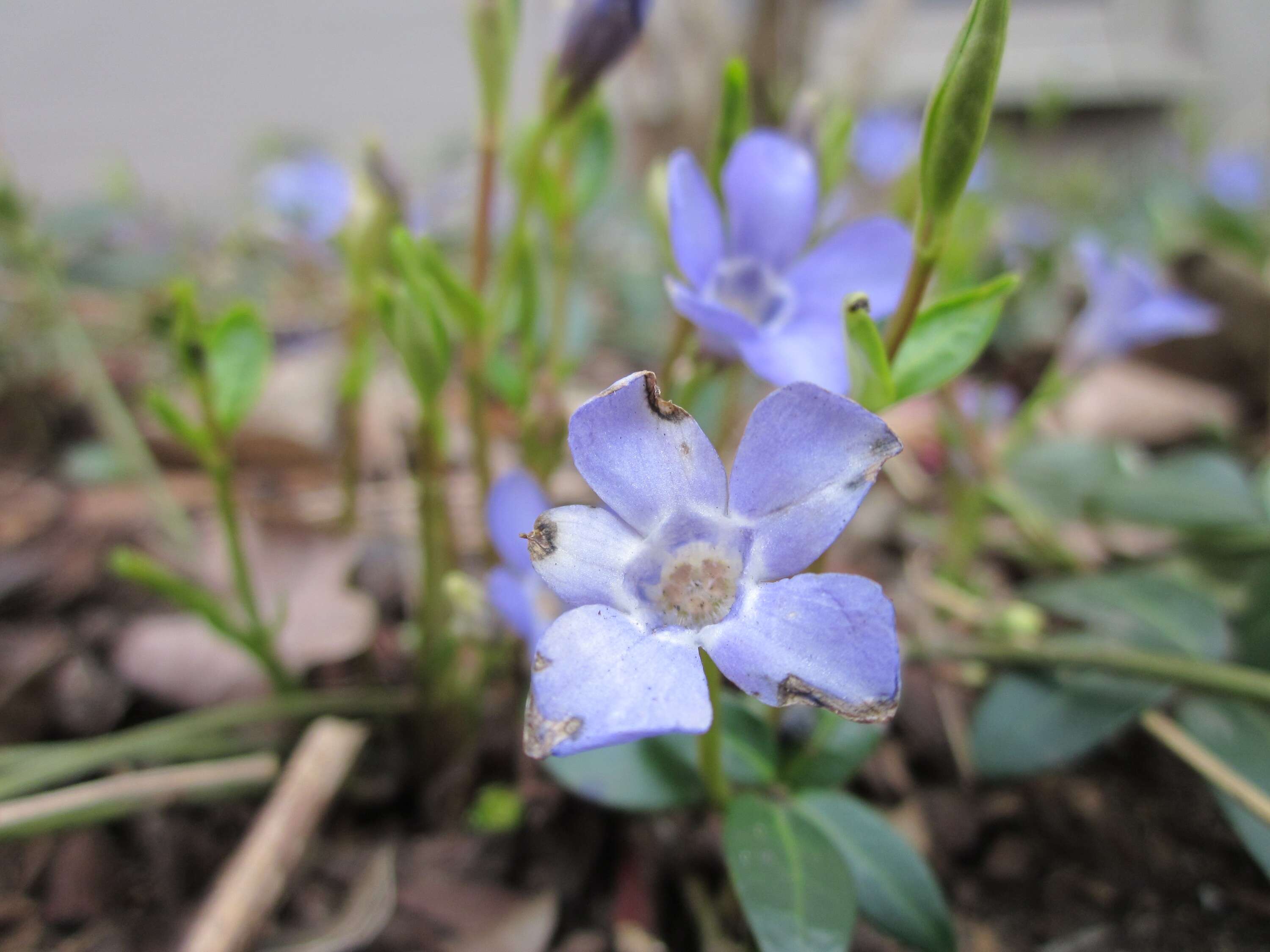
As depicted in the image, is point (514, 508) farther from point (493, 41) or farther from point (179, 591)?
point (493, 41)

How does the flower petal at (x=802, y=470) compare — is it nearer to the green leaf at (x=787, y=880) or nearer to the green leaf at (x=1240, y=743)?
the green leaf at (x=787, y=880)

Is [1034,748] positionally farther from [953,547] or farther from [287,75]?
[287,75]

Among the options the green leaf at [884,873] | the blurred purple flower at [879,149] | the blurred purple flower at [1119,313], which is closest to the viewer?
the green leaf at [884,873]

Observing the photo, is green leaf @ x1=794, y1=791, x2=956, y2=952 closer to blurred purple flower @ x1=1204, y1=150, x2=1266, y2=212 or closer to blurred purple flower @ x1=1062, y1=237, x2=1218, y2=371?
blurred purple flower @ x1=1062, y1=237, x2=1218, y2=371

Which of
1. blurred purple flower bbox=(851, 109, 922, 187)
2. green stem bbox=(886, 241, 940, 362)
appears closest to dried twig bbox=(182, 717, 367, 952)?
green stem bbox=(886, 241, 940, 362)

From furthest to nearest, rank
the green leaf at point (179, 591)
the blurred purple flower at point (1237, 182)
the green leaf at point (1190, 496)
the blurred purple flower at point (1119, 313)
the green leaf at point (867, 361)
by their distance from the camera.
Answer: the blurred purple flower at point (1237, 182) → the blurred purple flower at point (1119, 313) → the green leaf at point (1190, 496) → the green leaf at point (179, 591) → the green leaf at point (867, 361)

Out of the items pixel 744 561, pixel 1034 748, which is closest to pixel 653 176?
pixel 744 561

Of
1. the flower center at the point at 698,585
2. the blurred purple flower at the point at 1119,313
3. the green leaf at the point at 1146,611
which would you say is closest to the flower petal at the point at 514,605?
the flower center at the point at 698,585

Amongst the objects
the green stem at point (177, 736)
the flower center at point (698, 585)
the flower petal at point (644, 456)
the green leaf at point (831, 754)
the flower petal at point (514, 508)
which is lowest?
the green stem at point (177, 736)
